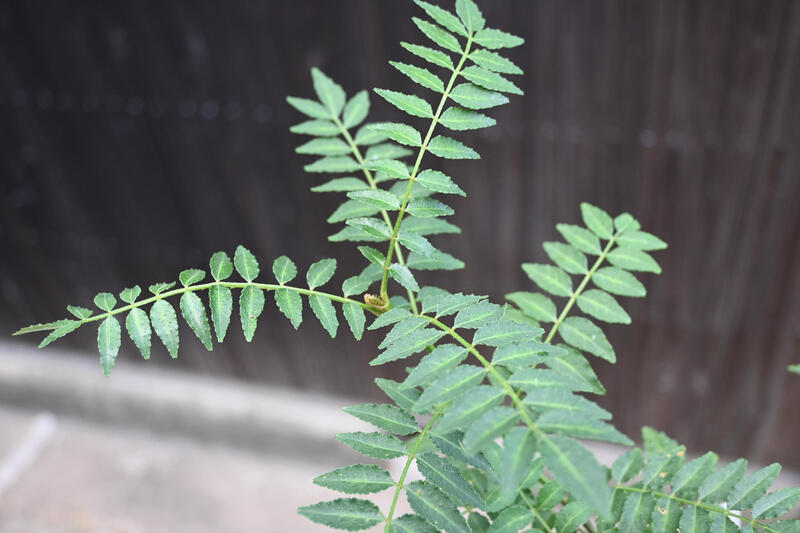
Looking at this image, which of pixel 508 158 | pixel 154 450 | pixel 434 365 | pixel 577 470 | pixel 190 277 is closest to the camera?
pixel 577 470

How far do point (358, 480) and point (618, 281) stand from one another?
0.41m

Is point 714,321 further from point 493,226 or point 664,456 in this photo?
point 664,456

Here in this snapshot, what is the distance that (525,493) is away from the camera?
0.73 meters

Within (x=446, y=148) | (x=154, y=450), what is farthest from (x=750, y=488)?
(x=154, y=450)

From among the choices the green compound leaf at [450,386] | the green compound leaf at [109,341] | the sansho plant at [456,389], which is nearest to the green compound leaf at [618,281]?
the sansho plant at [456,389]

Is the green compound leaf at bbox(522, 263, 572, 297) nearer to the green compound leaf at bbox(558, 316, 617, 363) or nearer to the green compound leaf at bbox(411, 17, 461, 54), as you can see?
the green compound leaf at bbox(558, 316, 617, 363)

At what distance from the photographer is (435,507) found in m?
0.63

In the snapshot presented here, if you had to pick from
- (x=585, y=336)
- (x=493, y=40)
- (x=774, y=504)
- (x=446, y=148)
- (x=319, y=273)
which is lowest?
(x=774, y=504)

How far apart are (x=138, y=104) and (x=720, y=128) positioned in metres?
1.47

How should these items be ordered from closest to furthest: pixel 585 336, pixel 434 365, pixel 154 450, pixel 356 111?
pixel 434 365
pixel 585 336
pixel 356 111
pixel 154 450

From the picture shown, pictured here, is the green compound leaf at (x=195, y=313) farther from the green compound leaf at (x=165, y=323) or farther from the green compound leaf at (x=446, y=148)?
the green compound leaf at (x=446, y=148)

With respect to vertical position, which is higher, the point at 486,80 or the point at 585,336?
the point at 486,80

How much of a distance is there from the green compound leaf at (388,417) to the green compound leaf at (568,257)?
303 mm

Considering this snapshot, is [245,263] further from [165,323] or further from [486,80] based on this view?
[486,80]
